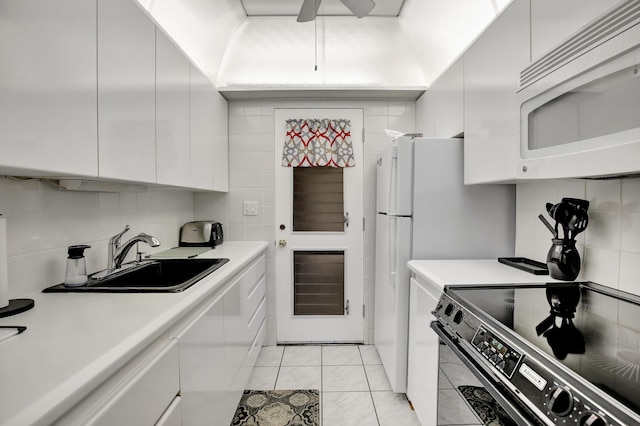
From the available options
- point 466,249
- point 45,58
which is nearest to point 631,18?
point 466,249

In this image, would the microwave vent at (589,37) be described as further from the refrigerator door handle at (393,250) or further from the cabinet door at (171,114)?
the cabinet door at (171,114)

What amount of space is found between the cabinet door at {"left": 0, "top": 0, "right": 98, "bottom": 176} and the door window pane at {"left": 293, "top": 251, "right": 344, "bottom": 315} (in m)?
1.97

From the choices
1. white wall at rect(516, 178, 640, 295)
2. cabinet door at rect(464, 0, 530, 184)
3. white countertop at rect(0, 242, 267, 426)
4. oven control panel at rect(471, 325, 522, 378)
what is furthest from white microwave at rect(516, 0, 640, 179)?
white countertop at rect(0, 242, 267, 426)

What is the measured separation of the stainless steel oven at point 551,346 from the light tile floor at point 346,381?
23 centimetres

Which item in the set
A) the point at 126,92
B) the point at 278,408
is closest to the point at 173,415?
the point at 278,408

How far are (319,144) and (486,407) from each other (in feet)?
7.43

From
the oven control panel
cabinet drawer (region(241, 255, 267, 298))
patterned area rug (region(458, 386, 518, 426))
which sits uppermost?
the oven control panel

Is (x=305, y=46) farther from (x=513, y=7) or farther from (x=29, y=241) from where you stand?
(x=29, y=241)

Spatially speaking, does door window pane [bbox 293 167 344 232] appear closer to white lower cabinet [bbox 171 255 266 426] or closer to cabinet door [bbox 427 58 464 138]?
white lower cabinet [bbox 171 255 266 426]

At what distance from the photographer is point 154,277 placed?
1807 mm

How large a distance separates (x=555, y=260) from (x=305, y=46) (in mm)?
2409

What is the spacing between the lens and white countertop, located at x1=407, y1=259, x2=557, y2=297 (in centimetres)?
139

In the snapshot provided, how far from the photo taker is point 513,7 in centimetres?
135

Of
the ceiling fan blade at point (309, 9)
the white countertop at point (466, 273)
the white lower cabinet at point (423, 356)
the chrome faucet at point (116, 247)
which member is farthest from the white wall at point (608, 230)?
the chrome faucet at point (116, 247)
